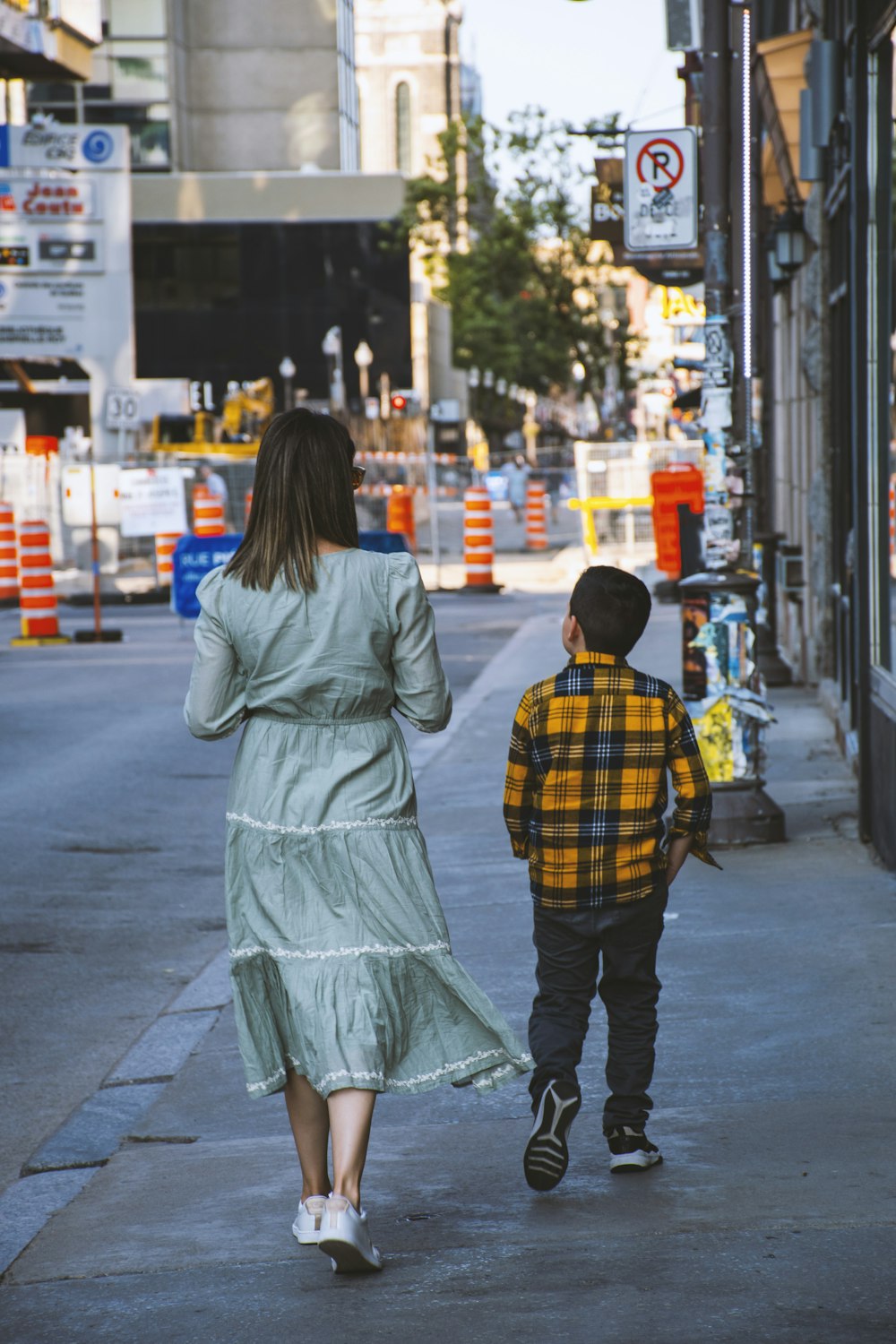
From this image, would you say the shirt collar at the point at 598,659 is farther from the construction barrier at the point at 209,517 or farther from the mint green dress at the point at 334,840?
the construction barrier at the point at 209,517

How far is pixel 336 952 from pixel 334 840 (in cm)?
22

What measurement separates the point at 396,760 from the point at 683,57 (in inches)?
400

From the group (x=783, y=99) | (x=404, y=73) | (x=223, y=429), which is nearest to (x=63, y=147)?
(x=223, y=429)

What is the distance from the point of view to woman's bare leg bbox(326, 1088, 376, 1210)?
3799 millimetres

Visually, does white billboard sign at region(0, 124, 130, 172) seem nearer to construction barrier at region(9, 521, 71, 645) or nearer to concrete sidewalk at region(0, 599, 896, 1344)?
construction barrier at region(9, 521, 71, 645)

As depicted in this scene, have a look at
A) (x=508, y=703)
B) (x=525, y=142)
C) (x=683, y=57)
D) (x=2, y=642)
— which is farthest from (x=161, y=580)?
(x=525, y=142)

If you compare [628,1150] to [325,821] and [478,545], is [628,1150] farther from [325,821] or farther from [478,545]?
[478,545]

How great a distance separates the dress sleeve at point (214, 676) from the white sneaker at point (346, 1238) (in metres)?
0.98

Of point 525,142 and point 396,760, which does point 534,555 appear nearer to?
point 525,142

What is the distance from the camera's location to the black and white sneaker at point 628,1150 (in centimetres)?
435

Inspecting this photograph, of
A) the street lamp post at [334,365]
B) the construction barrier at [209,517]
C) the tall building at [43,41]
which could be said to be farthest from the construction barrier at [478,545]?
the street lamp post at [334,365]

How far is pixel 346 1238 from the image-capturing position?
3.72m

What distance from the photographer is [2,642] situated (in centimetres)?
2039

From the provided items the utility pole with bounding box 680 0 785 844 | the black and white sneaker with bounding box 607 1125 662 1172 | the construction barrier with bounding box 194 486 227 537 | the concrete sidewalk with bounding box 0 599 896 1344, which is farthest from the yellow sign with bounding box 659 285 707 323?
the black and white sneaker with bounding box 607 1125 662 1172
